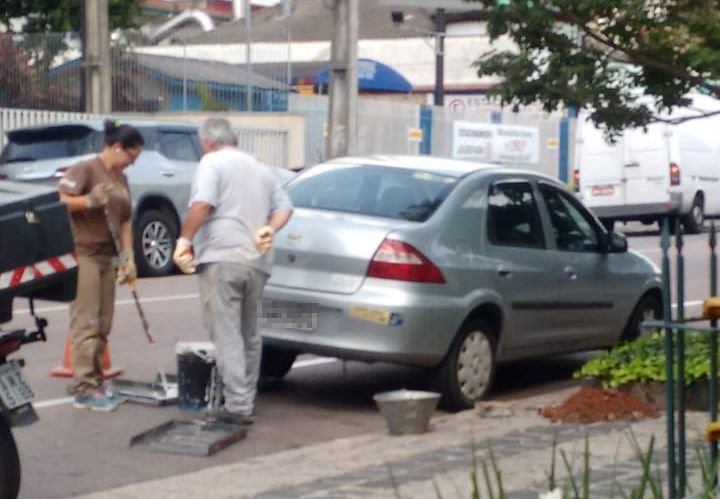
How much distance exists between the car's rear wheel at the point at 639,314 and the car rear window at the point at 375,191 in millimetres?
2287

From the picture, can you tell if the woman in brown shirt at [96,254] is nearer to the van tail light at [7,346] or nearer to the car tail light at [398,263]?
the car tail light at [398,263]

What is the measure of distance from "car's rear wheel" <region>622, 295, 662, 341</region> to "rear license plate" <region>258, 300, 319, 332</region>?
124 inches

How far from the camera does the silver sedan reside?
32.3 feet

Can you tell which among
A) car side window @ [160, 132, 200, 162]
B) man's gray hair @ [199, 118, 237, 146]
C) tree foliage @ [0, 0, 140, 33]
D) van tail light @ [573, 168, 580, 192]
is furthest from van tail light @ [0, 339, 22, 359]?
tree foliage @ [0, 0, 140, 33]

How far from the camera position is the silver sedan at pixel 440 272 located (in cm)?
984

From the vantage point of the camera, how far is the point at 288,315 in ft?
33.0

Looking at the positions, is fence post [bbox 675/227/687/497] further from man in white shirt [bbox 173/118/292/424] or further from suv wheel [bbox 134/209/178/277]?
suv wheel [bbox 134/209/178/277]

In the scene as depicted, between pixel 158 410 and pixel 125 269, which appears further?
pixel 125 269

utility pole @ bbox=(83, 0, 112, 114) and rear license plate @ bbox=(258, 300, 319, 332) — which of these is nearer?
rear license plate @ bbox=(258, 300, 319, 332)

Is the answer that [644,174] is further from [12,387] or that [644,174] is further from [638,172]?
[12,387]

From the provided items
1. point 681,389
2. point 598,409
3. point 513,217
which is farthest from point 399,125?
point 681,389

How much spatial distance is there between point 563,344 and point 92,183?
3.61 meters

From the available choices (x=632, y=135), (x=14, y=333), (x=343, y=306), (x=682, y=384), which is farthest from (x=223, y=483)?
(x=632, y=135)

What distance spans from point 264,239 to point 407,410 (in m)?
1.34
